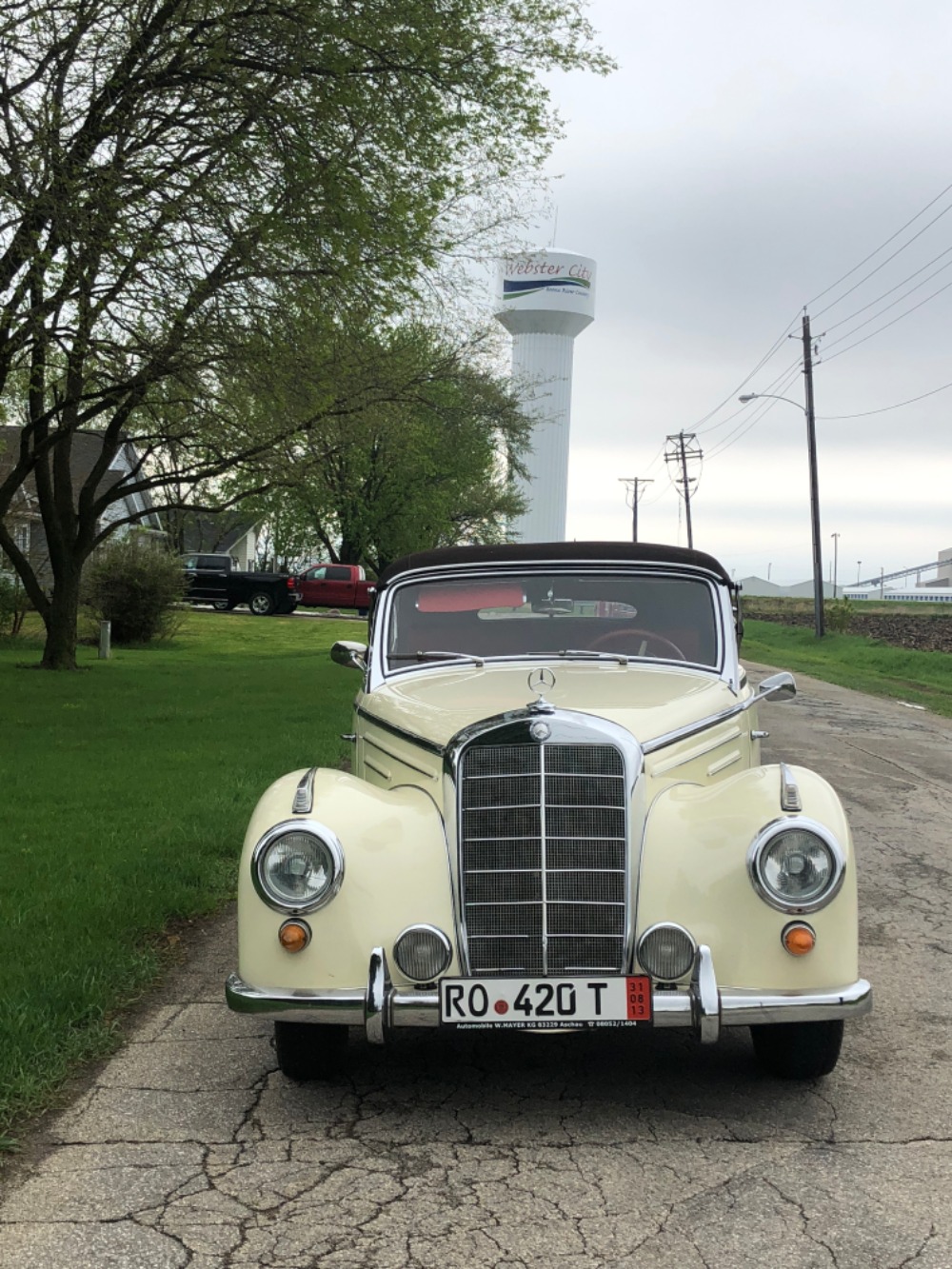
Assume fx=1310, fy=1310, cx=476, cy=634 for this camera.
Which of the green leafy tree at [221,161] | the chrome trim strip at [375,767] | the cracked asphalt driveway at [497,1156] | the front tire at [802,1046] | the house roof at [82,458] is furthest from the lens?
the house roof at [82,458]

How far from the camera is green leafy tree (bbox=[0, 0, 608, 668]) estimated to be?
12.0 metres

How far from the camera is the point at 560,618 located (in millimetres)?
5652

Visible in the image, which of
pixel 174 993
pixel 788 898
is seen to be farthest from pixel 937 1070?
pixel 174 993

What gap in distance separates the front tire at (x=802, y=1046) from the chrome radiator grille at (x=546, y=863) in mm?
632

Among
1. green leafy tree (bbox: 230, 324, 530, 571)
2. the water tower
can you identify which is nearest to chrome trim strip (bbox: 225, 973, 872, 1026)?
green leafy tree (bbox: 230, 324, 530, 571)

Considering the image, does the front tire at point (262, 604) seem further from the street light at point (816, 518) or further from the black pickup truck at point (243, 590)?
the street light at point (816, 518)

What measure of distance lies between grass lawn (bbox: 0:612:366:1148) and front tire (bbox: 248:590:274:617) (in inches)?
835

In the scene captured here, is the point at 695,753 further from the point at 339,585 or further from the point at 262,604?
the point at 339,585

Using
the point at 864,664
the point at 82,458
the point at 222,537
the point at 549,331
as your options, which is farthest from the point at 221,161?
the point at 549,331

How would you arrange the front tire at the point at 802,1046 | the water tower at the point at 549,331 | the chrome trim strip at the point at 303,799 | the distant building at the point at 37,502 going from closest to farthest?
the front tire at the point at 802,1046
the chrome trim strip at the point at 303,799
the distant building at the point at 37,502
the water tower at the point at 549,331

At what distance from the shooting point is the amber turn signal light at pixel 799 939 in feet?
12.7

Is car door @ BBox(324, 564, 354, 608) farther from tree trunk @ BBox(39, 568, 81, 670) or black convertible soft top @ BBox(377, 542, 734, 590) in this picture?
black convertible soft top @ BBox(377, 542, 734, 590)

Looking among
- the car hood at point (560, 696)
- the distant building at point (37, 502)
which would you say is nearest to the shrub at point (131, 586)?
the distant building at point (37, 502)

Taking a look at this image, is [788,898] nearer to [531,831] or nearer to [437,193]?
[531,831]
